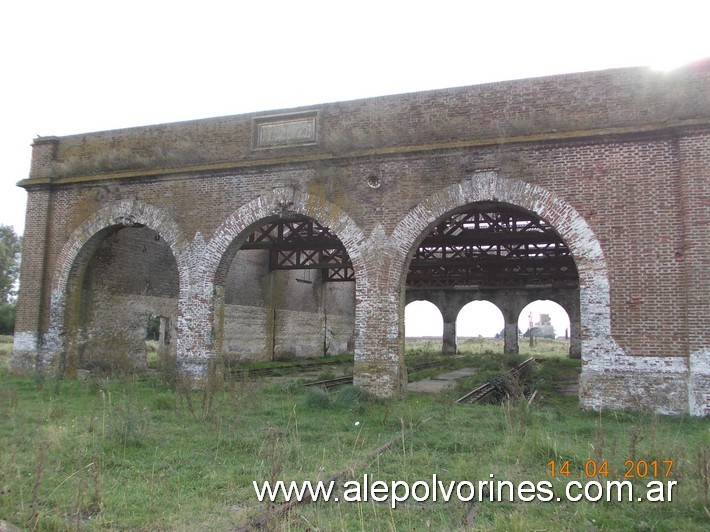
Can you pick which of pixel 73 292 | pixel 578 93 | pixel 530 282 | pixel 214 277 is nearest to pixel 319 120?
pixel 214 277

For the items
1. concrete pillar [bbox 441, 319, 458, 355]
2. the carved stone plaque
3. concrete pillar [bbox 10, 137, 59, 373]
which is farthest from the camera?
concrete pillar [bbox 441, 319, 458, 355]

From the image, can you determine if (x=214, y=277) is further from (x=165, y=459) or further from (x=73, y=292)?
(x=165, y=459)

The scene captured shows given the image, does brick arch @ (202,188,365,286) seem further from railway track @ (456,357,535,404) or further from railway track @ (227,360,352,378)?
railway track @ (227,360,352,378)

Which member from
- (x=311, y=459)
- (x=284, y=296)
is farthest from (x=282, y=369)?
(x=311, y=459)

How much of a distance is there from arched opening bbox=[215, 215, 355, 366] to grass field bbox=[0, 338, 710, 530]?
814 centimetres

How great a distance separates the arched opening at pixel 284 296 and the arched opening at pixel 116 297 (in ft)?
7.85

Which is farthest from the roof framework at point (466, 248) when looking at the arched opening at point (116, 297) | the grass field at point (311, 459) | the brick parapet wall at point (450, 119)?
the grass field at point (311, 459)

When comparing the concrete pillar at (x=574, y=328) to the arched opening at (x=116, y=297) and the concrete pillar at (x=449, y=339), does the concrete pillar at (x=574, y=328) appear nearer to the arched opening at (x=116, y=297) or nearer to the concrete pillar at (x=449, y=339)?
the concrete pillar at (x=449, y=339)

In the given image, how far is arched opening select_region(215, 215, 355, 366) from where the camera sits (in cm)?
2030

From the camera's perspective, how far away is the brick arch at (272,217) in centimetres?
1205

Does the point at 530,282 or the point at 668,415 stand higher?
the point at 530,282

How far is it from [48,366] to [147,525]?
39.1 ft

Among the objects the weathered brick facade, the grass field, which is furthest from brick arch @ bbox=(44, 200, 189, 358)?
the grass field

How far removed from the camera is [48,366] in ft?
47.4
